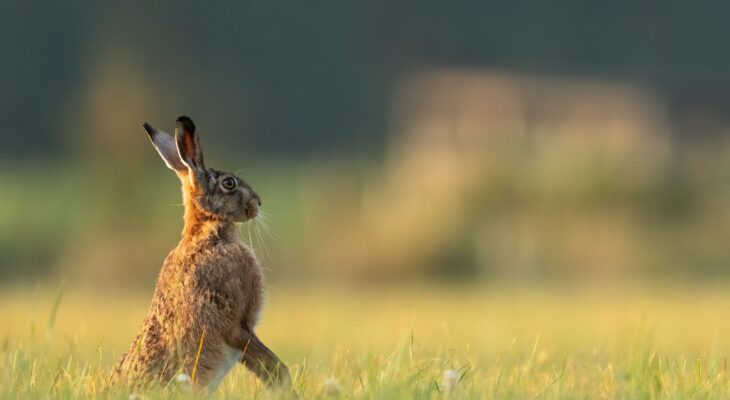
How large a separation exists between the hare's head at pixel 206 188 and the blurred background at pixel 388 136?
23 centimetres

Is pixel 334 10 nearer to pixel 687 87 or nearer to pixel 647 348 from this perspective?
pixel 687 87

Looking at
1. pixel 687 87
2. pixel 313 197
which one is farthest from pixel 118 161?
pixel 687 87

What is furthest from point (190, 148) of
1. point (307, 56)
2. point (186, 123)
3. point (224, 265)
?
point (307, 56)

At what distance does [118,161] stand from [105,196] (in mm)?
612

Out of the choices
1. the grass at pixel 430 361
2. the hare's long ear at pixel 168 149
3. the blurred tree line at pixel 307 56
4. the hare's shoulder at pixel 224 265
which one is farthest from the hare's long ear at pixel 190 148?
the blurred tree line at pixel 307 56

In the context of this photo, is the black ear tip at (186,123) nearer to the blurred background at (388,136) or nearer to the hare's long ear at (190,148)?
the hare's long ear at (190,148)

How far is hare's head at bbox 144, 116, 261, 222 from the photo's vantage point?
6617mm

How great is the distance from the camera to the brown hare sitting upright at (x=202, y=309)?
6090 mm

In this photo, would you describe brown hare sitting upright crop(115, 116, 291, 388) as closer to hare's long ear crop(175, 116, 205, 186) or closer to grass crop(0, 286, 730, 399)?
hare's long ear crop(175, 116, 205, 186)

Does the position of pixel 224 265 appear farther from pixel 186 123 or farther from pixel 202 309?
pixel 186 123

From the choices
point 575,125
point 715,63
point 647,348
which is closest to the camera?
point 647,348

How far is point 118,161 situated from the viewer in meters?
23.5

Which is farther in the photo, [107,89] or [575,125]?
[575,125]

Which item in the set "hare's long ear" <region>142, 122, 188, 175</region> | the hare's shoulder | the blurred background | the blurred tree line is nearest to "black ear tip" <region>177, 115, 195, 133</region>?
"hare's long ear" <region>142, 122, 188, 175</region>
